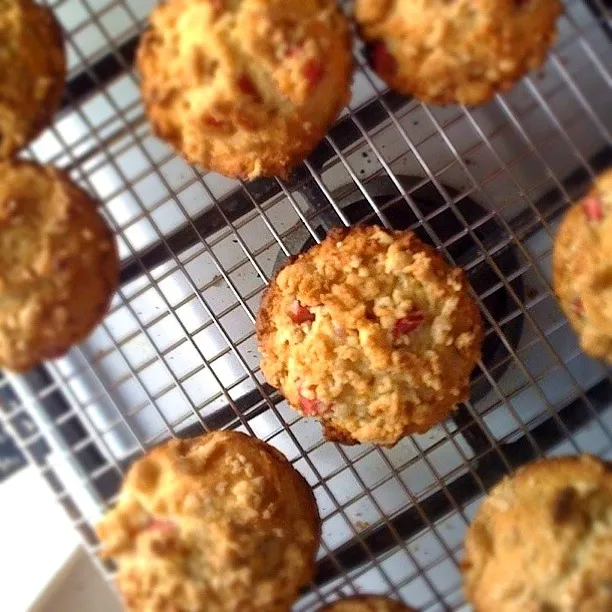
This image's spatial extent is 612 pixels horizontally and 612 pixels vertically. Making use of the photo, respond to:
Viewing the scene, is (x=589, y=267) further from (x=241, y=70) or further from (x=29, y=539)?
(x=29, y=539)

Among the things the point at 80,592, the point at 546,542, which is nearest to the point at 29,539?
the point at 80,592

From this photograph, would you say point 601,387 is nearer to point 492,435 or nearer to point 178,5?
point 492,435

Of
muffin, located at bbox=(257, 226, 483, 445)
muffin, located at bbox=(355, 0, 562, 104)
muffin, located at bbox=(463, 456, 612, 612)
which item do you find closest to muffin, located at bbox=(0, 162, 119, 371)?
muffin, located at bbox=(257, 226, 483, 445)

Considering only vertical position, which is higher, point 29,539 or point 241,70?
point 241,70

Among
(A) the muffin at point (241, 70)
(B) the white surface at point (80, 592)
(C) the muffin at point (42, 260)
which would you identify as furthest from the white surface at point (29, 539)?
(A) the muffin at point (241, 70)

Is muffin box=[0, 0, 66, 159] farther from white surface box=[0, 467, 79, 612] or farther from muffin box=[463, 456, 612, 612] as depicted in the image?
muffin box=[463, 456, 612, 612]

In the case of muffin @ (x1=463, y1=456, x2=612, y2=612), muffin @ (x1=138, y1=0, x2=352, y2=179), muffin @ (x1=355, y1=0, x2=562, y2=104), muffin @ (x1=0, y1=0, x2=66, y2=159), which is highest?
muffin @ (x1=0, y1=0, x2=66, y2=159)
